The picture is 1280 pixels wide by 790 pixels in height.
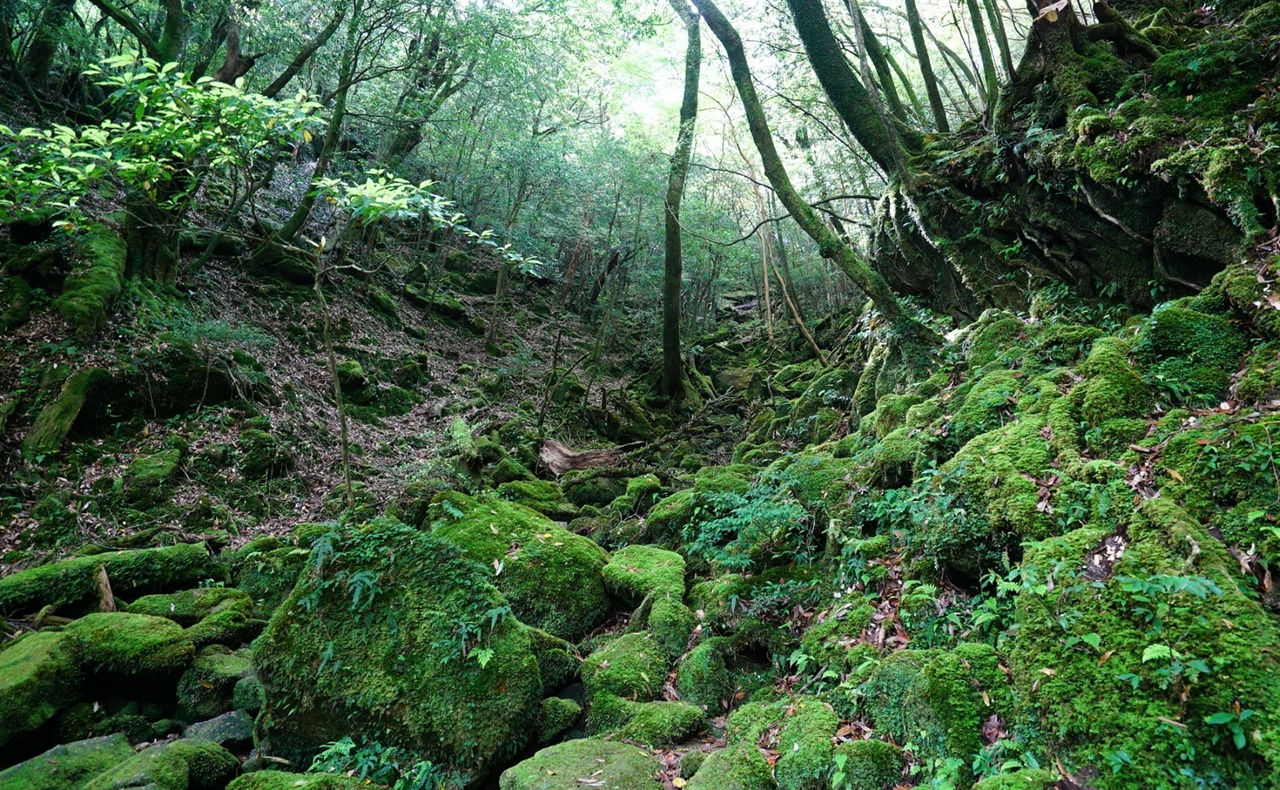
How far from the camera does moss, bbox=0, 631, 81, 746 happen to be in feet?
13.1

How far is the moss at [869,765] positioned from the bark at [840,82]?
27.6 feet

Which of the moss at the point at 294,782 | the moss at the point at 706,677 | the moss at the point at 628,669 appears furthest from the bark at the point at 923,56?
the moss at the point at 294,782

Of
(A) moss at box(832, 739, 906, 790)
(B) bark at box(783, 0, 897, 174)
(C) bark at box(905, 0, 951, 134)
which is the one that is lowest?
(A) moss at box(832, 739, 906, 790)

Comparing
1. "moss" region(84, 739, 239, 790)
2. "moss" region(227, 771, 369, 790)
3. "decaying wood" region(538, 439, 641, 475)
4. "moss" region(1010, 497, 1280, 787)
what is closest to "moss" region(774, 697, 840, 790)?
"moss" region(1010, 497, 1280, 787)

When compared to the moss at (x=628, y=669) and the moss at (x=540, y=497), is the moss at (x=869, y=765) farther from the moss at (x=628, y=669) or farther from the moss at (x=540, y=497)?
the moss at (x=540, y=497)

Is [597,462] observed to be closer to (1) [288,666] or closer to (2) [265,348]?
(2) [265,348]

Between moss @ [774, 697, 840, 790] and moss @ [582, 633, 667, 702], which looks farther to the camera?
moss @ [582, 633, 667, 702]

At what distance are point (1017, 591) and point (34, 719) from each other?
20.5ft

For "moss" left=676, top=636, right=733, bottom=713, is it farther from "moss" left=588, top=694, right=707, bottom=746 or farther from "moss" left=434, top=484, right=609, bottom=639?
"moss" left=434, top=484, right=609, bottom=639

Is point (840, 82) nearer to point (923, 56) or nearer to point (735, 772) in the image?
point (923, 56)

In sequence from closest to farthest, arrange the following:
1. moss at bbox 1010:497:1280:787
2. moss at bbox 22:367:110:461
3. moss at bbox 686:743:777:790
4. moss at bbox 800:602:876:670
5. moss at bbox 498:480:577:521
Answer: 1. moss at bbox 1010:497:1280:787
2. moss at bbox 686:743:777:790
3. moss at bbox 800:602:876:670
4. moss at bbox 22:367:110:461
5. moss at bbox 498:480:577:521

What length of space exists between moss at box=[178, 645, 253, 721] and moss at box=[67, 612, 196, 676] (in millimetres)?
141

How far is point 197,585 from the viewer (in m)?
6.14

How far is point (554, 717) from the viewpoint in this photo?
166 inches
